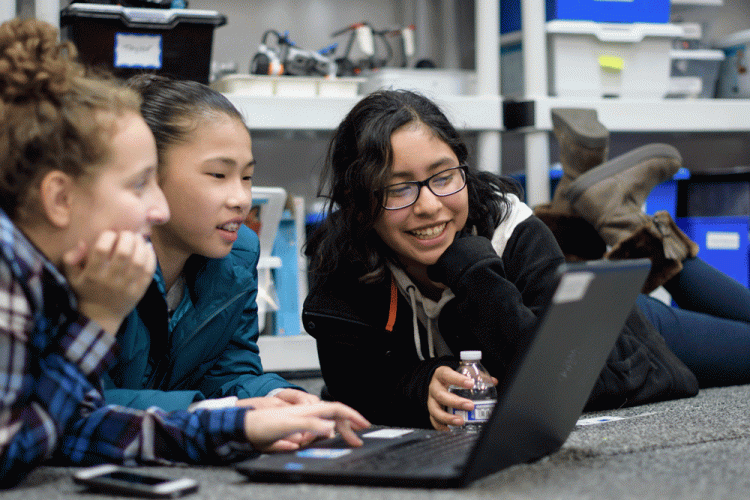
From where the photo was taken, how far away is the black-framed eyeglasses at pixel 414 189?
3.74 feet

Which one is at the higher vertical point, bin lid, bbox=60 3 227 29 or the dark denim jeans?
bin lid, bbox=60 3 227 29

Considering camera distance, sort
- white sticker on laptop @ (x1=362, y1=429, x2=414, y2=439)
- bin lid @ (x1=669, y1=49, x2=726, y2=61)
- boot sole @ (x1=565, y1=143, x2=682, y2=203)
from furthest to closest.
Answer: bin lid @ (x1=669, y1=49, x2=726, y2=61) → boot sole @ (x1=565, y1=143, x2=682, y2=203) → white sticker on laptop @ (x1=362, y1=429, x2=414, y2=439)

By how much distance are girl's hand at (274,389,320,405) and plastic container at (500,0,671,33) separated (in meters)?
1.55

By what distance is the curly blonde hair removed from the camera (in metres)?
0.72

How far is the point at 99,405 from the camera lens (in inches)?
32.0

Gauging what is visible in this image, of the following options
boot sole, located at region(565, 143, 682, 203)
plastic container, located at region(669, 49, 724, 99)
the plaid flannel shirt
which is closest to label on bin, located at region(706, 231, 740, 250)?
boot sole, located at region(565, 143, 682, 203)

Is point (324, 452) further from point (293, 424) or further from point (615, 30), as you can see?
point (615, 30)

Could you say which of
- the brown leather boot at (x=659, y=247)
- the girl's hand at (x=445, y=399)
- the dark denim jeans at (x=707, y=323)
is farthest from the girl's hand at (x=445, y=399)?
the brown leather boot at (x=659, y=247)

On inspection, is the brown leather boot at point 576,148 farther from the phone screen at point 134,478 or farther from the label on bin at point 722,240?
the phone screen at point 134,478

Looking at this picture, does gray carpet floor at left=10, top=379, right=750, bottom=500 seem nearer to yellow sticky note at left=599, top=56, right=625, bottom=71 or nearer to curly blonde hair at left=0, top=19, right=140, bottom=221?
curly blonde hair at left=0, top=19, right=140, bottom=221

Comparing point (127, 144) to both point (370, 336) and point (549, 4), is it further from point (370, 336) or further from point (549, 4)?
point (549, 4)

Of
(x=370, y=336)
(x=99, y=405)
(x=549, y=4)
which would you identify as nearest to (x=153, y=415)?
(x=99, y=405)

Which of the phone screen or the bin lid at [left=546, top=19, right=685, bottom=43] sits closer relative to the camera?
the phone screen

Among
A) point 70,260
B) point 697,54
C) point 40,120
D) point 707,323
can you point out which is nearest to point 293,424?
point 70,260
